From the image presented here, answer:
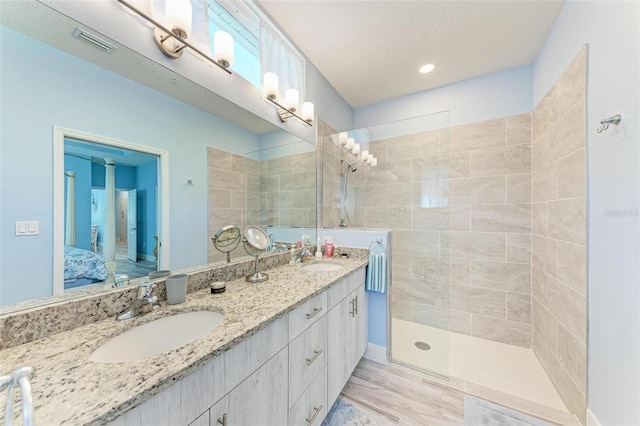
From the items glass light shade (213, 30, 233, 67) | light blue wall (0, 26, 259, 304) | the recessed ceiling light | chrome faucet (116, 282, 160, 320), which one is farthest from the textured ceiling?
chrome faucet (116, 282, 160, 320)

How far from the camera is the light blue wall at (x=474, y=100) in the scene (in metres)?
2.26

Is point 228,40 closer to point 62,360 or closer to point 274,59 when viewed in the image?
point 274,59

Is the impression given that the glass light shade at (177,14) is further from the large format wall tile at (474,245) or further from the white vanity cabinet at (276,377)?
the large format wall tile at (474,245)

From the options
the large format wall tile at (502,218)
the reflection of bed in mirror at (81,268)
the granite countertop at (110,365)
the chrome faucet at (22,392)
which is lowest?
the granite countertop at (110,365)

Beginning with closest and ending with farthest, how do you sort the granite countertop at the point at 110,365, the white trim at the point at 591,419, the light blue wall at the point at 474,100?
the granite countertop at the point at 110,365 → the white trim at the point at 591,419 → the light blue wall at the point at 474,100

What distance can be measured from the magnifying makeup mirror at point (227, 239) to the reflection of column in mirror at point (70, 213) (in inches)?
23.0

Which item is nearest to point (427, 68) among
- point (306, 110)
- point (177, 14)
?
point (306, 110)

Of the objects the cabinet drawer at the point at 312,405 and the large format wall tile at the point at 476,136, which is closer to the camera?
the cabinet drawer at the point at 312,405

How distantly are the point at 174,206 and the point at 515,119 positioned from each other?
119 inches

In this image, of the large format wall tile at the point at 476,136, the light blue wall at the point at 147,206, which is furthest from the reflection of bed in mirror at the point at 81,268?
the large format wall tile at the point at 476,136

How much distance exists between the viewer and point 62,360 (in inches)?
24.9

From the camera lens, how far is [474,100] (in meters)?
2.46

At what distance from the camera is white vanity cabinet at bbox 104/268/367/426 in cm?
62

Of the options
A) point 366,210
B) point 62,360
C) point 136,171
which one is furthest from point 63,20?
point 366,210
